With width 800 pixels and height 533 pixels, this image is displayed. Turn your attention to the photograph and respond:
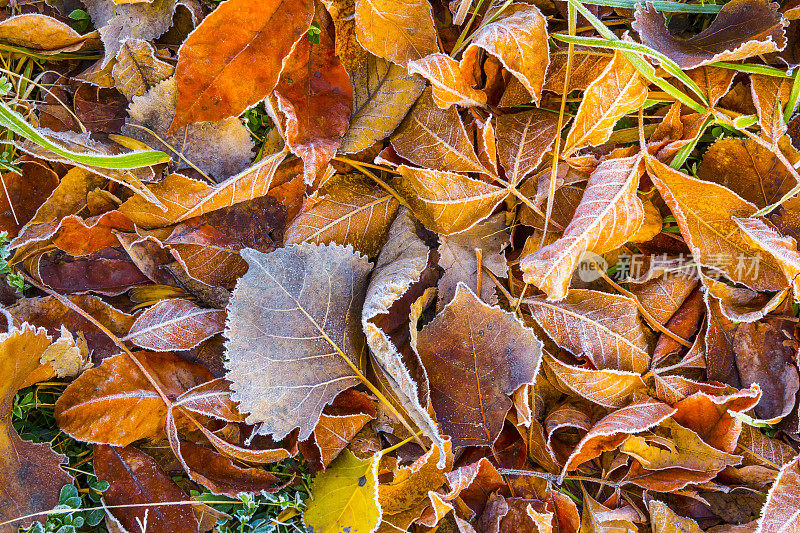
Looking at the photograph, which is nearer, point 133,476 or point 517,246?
point 133,476

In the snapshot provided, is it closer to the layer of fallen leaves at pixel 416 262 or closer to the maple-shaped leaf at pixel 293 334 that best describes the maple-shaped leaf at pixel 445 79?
the layer of fallen leaves at pixel 416 262

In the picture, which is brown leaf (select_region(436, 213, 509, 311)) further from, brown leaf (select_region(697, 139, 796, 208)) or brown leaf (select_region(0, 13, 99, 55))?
brown leaf (select_region(0, 13, 99, 55))

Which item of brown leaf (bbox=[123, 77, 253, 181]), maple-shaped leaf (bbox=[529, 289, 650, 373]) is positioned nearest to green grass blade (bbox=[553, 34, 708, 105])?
maple-shaped leaf (bbox=[529, 289, 650, 373])

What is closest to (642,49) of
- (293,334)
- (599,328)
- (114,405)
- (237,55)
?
(599,328)

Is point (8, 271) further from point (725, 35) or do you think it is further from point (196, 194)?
point (725, 35)

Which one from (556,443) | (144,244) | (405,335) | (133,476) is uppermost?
(144,244)

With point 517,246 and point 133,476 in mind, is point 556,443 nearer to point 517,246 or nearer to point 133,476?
point 517,246

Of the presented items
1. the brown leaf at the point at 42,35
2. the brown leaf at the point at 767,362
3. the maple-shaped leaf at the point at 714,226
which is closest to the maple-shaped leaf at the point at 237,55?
the brown leaf at the point at 42,35

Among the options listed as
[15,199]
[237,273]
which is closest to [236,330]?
[237,273]
